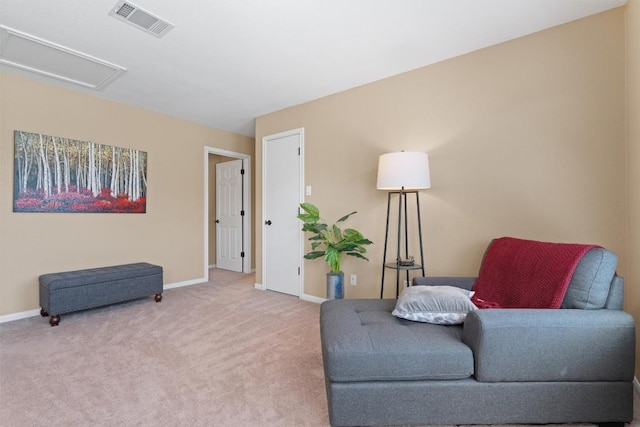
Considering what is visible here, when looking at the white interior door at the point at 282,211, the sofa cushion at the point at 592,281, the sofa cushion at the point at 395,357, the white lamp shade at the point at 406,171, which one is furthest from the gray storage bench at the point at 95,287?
the sofa cushion at the point at 592,281

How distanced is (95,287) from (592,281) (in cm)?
391

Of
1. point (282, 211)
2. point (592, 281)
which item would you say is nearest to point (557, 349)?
point (592, 281)

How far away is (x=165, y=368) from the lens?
199 centimetres

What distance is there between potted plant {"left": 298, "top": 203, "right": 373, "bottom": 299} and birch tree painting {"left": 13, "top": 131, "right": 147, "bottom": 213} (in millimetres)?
2295

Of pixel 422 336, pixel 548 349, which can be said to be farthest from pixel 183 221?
pixel 548 349

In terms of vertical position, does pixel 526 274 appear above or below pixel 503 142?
below

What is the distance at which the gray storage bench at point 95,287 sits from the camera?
109 inches

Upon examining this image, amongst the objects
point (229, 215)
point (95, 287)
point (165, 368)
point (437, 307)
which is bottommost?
point (165, 368)

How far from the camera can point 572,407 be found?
4.45ft

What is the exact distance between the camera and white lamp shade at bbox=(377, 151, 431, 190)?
2340mm

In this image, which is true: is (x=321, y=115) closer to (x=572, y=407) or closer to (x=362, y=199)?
(x=362, y=199)

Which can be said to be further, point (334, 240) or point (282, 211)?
point (282, 211)

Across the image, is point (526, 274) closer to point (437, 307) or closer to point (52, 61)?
point (437, 307)

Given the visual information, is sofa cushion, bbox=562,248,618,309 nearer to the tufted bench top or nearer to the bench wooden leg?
the tufted bench top
